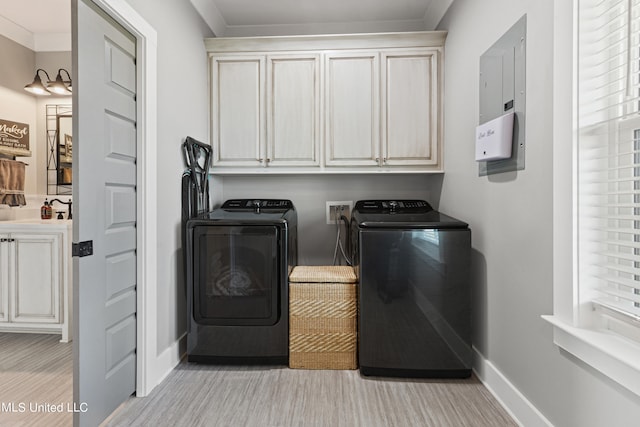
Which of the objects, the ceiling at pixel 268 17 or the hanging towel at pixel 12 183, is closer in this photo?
the ceiling at pixel 268 17

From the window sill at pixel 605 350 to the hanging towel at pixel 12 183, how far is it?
12.2ft

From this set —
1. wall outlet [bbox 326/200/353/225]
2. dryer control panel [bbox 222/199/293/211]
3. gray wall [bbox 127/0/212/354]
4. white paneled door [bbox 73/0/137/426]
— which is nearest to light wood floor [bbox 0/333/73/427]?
white paneled door [bbox 73/0/137/426]

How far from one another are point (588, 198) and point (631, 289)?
1.09 feet

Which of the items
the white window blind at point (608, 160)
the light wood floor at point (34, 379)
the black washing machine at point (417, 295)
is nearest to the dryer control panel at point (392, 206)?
the black washing machine at point (417, 295)

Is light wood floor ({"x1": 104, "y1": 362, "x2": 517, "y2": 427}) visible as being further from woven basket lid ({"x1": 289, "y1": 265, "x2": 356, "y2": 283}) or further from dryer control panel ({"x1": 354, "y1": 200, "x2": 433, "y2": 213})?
dryer control panel ({"x1": 354, "y1": 200, "x2": 433, "y2": 213})

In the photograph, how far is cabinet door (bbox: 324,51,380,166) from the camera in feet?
8.46

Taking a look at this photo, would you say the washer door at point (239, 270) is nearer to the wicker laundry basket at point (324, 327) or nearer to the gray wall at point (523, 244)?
the wicker laundry basket at point (324, 327)

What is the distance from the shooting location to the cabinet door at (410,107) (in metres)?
2.55

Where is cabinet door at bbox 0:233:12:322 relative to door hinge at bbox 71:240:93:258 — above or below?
below

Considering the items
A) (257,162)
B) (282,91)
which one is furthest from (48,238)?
(282,91)

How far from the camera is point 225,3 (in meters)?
2.62

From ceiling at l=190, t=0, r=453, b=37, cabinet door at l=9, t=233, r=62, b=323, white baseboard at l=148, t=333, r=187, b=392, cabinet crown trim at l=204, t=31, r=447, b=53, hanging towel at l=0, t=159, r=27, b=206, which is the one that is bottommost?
white baseboard at l=148, t=333, r=187, b=392

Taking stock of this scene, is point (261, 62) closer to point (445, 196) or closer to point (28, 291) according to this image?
point (445, 196)

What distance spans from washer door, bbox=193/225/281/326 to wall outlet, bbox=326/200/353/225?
0.91 metres
